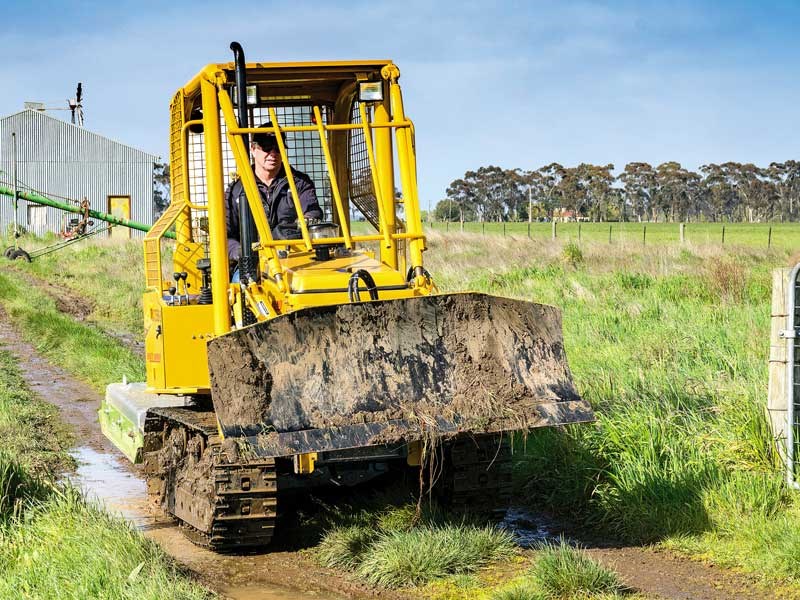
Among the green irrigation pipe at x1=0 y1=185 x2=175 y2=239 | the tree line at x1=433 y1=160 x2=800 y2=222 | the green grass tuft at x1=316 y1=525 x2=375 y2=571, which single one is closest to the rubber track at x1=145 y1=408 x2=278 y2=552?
the green grass tuft at x1=316 y1=525 x2=375 y2=571

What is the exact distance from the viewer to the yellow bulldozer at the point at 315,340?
542 centimetres

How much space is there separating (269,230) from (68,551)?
2.17 meters

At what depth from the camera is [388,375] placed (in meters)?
5.57

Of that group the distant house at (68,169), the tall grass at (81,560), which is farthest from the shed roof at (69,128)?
the tall grass at (81,560)

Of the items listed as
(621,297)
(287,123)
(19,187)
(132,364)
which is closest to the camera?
(287,123)

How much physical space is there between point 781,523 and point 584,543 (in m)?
1.16

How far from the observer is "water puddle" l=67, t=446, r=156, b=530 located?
23.6 ft

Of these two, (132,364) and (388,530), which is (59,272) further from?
(388,530)

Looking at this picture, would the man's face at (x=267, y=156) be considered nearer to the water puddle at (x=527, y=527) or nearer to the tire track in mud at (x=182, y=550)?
the tire track in mud at (x=182, y=550)

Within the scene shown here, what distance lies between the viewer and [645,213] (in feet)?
298

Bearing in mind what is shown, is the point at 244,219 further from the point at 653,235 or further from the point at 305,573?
the point at 653,235

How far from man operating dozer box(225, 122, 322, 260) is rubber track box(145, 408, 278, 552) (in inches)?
59.8

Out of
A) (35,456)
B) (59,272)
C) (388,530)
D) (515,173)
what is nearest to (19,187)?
(59,272)

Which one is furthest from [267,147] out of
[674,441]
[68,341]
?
[68,341]
